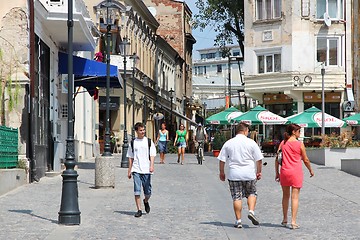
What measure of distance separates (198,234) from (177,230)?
55 cm

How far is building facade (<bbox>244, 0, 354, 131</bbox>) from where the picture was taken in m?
43.0

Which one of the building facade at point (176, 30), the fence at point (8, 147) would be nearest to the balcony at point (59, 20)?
the fence at point (8, 147)

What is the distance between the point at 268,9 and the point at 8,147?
28449 mm

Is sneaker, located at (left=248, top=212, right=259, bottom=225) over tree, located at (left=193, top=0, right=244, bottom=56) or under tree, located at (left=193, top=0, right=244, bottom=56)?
under

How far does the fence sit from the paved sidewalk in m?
0.80

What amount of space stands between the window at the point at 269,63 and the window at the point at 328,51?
7.43ft

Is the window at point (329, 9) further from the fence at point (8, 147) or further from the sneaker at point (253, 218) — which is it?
the sneaker at point (253, 218)

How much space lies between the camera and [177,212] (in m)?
14.2

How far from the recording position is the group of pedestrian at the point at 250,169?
38.3 ft

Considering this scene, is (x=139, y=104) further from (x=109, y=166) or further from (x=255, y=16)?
(x=109, y=166)

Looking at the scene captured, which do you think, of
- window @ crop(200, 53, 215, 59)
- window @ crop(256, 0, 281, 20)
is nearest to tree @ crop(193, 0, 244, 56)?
window @ crop(256, 0, 281, 20)

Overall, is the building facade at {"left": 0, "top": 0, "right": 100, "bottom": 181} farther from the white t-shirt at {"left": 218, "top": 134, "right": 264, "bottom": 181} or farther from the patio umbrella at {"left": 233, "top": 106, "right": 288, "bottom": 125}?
the patio umbrella at {"left": 233, "top": 106, "right": 288, "bottom": 125}

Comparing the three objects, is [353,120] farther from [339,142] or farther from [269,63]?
[339,142]

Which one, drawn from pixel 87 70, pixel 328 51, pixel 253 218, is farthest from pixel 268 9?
pixel 253 218
